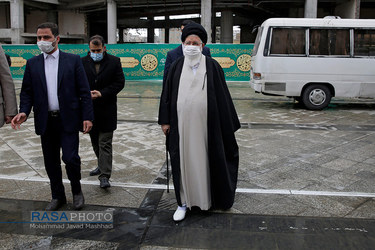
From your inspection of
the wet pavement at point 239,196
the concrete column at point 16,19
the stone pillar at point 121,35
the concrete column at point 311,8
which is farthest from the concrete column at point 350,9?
the concrete column at point 16,19

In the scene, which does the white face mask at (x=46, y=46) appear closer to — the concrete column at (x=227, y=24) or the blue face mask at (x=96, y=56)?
the blue face mask at (x=96, y=56)

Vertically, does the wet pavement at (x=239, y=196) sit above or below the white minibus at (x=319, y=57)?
below

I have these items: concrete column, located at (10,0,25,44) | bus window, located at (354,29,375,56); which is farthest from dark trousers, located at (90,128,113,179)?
concrete column, located at (10,0,25,44)

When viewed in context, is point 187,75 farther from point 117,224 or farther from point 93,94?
point 117,224

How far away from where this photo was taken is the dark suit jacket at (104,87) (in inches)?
157

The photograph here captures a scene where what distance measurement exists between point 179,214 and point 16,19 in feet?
87.4

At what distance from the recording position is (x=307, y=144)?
604 cm

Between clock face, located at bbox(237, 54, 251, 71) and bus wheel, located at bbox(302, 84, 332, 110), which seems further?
clock face, located at bbox(237, 54, 251, 71)

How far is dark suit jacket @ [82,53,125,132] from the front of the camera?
3.98 metres

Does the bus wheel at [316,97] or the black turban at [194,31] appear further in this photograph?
the bus wheel at [316,97]

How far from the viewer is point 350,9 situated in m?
22.7

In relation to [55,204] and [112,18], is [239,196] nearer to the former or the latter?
[55,204]

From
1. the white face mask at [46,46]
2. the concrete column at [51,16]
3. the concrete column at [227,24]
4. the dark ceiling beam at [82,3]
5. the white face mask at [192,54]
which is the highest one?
the dark ceiling beam at [82,3]

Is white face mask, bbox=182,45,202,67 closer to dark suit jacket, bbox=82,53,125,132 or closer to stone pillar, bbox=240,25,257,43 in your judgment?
dark suit jacket, bbox=82,53,125,132
